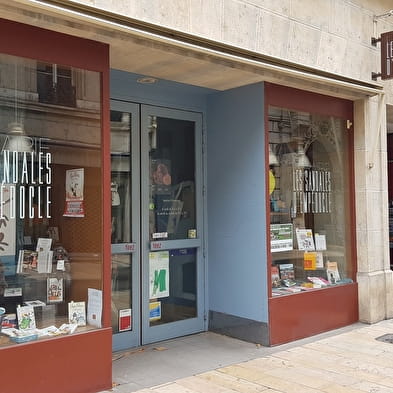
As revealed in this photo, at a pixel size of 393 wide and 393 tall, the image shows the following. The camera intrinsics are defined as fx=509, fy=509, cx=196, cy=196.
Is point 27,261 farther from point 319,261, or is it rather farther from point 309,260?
point 319,261

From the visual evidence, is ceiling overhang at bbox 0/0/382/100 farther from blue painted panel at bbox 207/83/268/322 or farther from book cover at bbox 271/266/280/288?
book cover at bbox 271/266/280/288

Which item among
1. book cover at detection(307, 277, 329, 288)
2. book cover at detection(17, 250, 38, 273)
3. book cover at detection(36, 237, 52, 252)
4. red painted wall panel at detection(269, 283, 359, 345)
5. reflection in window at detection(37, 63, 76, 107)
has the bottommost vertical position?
red painted wall panel at detection(269, 283, 359, 345)

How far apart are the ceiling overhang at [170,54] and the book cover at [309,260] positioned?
211 cm

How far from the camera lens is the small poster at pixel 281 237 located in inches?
241

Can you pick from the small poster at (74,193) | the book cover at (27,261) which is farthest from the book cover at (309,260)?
the book cover at (27,261)

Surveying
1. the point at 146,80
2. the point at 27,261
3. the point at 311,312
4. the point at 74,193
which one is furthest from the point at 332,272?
the point at 27,261

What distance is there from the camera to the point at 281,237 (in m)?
6.27

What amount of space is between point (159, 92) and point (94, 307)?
272cm

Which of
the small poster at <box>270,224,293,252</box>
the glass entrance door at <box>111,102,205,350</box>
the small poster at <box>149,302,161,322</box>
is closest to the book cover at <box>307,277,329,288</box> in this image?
the small poster at <box>270,224,293,252</box>

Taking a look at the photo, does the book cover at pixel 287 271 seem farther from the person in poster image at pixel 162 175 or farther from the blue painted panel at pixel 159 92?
the blue painted panel at pixel 159 92

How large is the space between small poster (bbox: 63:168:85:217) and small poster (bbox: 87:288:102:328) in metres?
0.71

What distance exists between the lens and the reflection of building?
4.28 meters

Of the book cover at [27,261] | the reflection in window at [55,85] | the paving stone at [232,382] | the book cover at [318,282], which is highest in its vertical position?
the reflection in window at [55,85]

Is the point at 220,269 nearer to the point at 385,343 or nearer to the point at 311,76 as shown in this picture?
the point at 385,343
